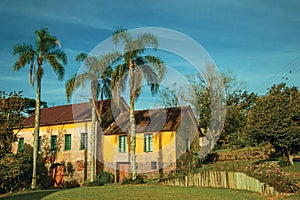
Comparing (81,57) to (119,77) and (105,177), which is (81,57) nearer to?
(119,77)

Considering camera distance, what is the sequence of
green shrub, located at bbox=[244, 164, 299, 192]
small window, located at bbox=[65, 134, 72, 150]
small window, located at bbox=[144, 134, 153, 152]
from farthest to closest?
small window, located at bbox=[65, 134, 72, 150] < small window, located at bbox=[144, 134, 153, 152] < green shrub, located at bbox=[244, 164, 299, 192]

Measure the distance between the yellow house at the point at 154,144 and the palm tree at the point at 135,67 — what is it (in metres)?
5.38

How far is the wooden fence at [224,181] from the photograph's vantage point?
669 inches

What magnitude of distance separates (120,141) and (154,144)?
11.7 feet

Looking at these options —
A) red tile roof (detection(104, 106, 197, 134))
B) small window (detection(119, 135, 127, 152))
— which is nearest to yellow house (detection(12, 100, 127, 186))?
red tile roof (detection(104, 106, 197, 134))

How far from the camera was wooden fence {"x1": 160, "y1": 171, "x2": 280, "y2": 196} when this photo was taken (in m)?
17.0

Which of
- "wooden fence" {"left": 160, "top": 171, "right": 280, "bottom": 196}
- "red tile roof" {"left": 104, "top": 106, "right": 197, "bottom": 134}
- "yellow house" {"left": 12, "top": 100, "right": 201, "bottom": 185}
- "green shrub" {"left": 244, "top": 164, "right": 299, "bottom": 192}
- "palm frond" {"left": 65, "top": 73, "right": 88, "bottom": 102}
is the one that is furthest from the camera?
"red tile roof" {"left": 104, "top": 106, "right": 197, "bottom": 134}

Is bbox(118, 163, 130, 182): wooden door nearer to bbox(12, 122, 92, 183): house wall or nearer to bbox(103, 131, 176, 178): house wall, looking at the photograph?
bbox(103, 131, 176, 178): house wall

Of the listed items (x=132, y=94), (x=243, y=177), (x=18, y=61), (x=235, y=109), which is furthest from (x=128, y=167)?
(x=235, y=109)

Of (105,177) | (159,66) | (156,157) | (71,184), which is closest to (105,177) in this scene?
(105,177)

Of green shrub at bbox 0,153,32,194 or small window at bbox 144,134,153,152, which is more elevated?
small window at bbox 144,134,153,152

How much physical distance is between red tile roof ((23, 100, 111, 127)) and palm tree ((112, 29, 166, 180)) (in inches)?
305

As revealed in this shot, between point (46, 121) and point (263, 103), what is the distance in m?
22.1

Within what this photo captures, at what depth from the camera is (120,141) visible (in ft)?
108
